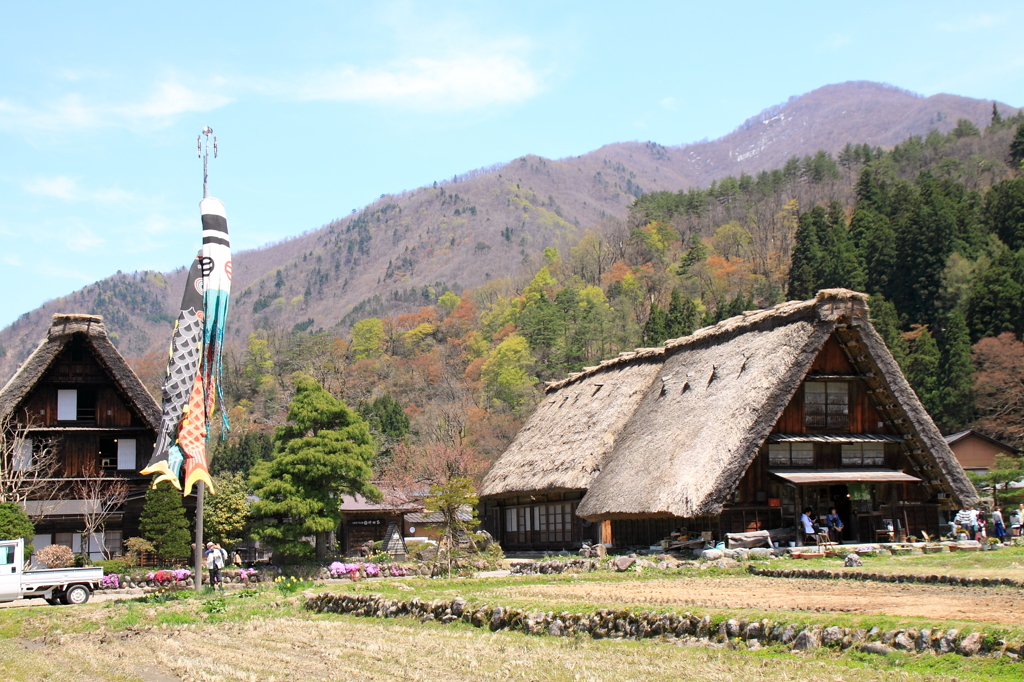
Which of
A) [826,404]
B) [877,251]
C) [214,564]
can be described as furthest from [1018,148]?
[214,564]

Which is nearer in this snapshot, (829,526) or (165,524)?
(829,526)

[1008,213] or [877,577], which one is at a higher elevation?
[1008,213]

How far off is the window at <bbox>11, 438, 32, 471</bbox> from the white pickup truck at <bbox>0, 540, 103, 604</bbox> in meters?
12.5

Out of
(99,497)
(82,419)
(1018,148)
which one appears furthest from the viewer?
(1018,148)

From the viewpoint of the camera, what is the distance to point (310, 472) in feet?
100

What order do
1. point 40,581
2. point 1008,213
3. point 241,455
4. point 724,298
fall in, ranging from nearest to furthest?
1. point 40,581
2. point 1008,213
3. point 241,455
4. point 724,298

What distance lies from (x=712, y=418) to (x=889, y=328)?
28.9m

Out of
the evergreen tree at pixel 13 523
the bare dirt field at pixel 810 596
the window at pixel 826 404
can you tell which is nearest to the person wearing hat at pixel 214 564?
the evergreen tree at pixel 13 523

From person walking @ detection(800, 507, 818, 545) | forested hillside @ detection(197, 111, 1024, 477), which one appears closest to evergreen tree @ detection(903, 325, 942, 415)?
forested hillside @ detection(197, 111, 1024, 477)

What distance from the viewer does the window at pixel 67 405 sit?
36219 millimetres

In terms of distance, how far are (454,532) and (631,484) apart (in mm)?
5326

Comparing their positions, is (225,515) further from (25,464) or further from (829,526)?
(829,526)

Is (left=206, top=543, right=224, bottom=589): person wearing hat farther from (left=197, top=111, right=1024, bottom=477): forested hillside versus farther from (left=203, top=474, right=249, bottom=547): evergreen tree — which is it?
(left=197, top=111, right=1024, bottom=477): forested hillside

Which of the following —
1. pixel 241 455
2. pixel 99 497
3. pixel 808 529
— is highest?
pixel 241 455
